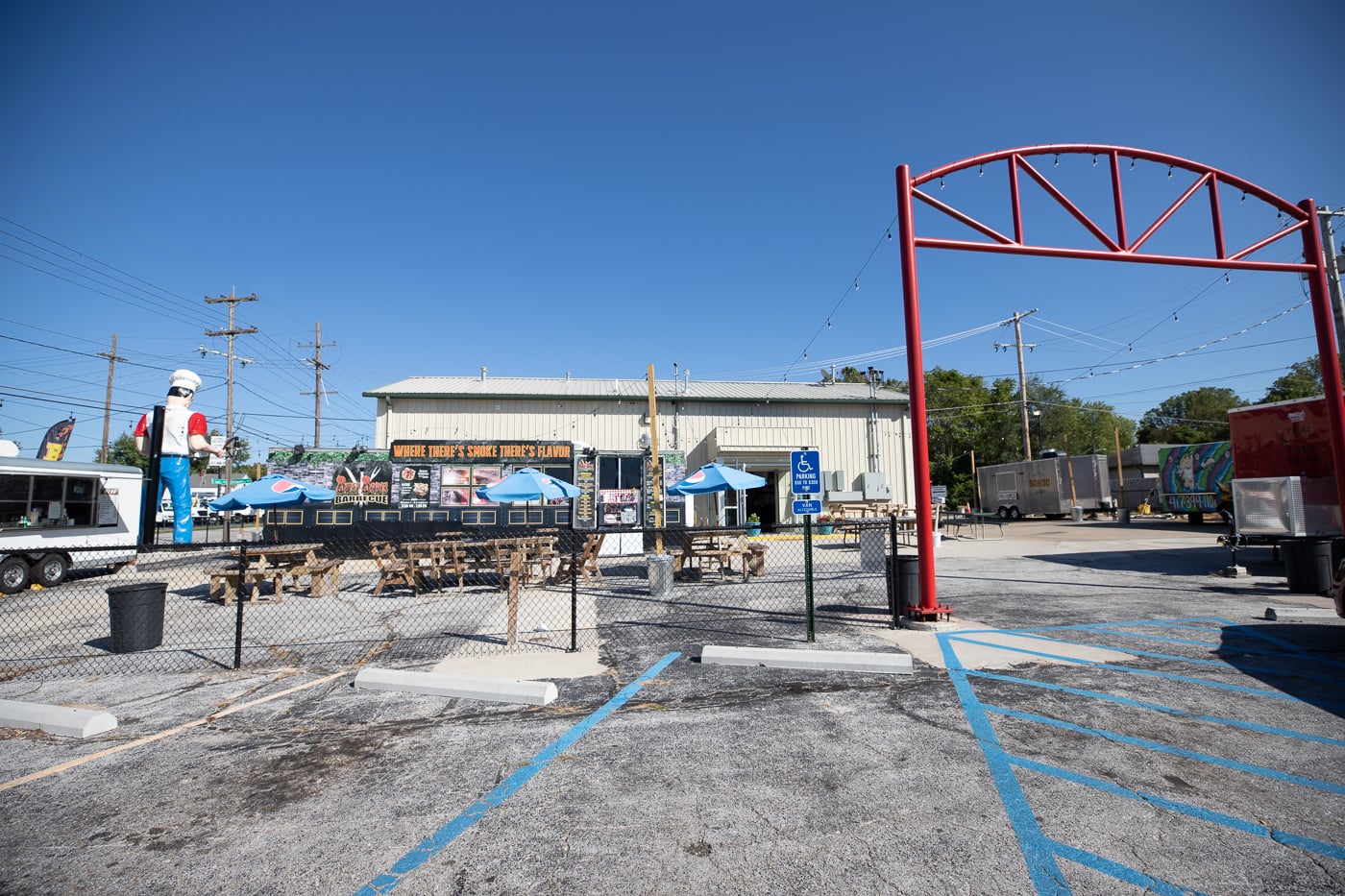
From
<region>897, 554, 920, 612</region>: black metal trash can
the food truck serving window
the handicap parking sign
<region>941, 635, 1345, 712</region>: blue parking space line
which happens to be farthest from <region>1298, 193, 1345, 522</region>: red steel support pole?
the food truck serving window

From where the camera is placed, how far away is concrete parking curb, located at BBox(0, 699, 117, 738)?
5.05 metres

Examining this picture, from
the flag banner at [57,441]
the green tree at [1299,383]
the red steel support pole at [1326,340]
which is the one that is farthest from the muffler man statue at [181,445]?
the green tree at [1299,383]

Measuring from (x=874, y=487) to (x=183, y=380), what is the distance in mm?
25529

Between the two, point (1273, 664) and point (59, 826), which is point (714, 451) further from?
point (59, 826)

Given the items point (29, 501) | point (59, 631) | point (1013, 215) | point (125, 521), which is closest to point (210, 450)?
point (125, 521)

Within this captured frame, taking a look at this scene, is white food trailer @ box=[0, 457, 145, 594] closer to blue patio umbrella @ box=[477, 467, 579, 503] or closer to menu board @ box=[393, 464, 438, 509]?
menu board @ box=[393, 464, 438, 509]

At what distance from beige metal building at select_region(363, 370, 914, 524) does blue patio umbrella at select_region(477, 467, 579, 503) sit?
1316 centimetres

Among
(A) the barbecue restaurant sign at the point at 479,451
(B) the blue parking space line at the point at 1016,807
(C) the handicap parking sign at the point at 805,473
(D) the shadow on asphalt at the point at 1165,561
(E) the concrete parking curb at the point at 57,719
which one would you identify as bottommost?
(B) the blue parking space line at the point at 1016,807

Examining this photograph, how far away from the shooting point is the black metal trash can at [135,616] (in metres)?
7.75

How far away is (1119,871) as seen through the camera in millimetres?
2945

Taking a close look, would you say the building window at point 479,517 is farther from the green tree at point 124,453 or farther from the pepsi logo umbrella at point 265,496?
the green tree at point 124,453

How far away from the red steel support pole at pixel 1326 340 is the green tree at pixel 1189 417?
61143mm

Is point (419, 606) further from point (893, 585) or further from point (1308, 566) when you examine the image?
point (1308, 566)

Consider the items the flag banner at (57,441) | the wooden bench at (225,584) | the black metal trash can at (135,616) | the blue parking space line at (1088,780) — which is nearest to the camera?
the blue parking space line at (1088,780)
